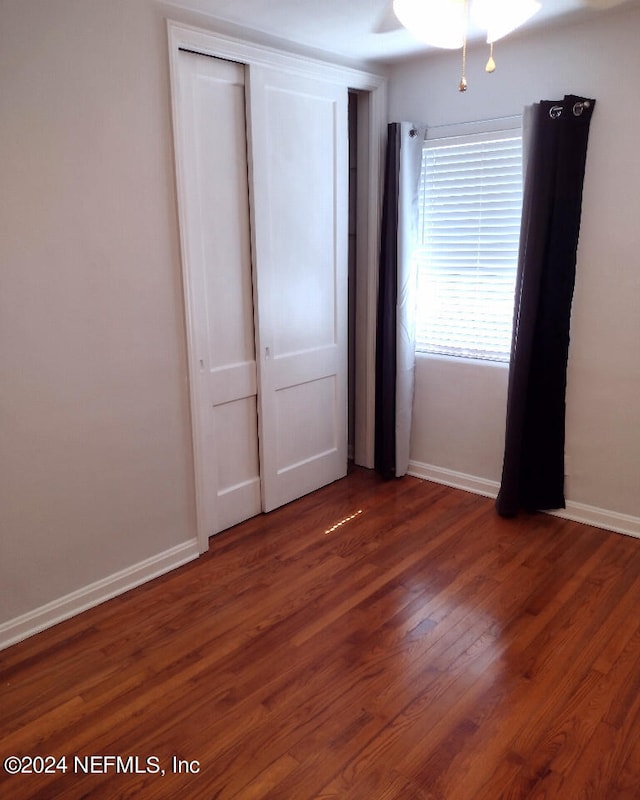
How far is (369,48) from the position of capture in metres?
3.09

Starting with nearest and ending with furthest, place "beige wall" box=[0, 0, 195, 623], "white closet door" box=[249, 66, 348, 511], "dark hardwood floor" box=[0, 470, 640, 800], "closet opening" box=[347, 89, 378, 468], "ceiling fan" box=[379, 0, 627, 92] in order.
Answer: "dark hardwood floor" box=[0, 470, 640, 800] < "ceiling fan" box=[379, 0, 627, 92] < "beige wall" box=[0, 0, 195, 623] < "white closet door" box=[249, 66, 348, 511] < "closet opening" box=[347, 89, 378, 468]

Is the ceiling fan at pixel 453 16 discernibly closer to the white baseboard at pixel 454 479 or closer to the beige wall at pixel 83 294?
the beige wall at pixel 83 294

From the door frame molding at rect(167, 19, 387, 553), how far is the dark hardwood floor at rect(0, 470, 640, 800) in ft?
2.08

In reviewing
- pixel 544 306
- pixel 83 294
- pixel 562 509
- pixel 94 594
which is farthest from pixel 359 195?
pixel 94 594

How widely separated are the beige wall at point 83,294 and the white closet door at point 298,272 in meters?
0.59

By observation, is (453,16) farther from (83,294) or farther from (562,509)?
(562,509)

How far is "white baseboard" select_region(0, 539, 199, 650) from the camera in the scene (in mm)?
2324

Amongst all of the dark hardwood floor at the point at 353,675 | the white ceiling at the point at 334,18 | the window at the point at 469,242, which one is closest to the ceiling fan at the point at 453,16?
the white ceiling at the point at 334,18

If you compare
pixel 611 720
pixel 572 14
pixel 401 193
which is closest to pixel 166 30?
pixel 401 193

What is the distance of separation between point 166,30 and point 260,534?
232cm

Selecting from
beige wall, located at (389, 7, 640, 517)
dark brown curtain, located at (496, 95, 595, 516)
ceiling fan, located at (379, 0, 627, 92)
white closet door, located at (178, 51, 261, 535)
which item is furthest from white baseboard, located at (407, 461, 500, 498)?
ceiling fan, located at (379, 0, 627, 92)

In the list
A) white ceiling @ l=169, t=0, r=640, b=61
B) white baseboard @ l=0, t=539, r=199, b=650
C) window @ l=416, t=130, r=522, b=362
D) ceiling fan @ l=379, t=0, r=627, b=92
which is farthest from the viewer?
window @ l=416, t=130, r=522, b=362

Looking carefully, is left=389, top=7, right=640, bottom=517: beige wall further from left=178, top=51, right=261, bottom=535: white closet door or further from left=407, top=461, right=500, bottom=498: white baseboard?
left=178, top=51, right=261, bottom=535: white closet door

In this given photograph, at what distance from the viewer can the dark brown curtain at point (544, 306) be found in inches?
113
